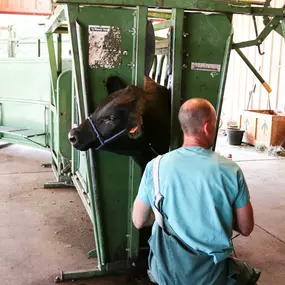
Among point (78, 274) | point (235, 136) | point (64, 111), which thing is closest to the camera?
point (78, 274)

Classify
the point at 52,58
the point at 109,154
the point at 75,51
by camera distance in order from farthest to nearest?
the point at 52,58 → the point at 109,154 → the point at 75,51

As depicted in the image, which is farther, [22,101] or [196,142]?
[22,101]

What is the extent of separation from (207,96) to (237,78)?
8.48m

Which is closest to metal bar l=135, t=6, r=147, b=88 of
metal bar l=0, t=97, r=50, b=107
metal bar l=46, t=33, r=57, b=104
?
metal bar l=46, t=33, r=57, b=104

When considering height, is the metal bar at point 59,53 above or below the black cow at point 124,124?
above

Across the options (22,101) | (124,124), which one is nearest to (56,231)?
(124,124)

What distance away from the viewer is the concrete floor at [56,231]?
3.05 m

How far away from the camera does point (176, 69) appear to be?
8.39 ft

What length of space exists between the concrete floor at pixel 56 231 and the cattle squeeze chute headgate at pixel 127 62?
33cm

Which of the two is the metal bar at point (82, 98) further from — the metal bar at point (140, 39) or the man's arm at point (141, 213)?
the man's arm at point (141, 213)

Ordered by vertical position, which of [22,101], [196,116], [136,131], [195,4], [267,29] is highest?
[195,4]

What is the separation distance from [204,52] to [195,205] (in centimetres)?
123

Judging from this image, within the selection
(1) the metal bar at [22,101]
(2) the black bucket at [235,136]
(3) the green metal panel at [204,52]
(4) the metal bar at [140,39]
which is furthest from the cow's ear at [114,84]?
(2) the black bucket at [235,136]

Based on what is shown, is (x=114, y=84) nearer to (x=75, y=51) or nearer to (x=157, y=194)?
(x=75, y=51)
